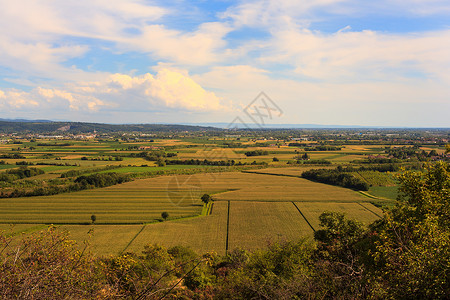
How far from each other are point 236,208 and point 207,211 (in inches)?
226

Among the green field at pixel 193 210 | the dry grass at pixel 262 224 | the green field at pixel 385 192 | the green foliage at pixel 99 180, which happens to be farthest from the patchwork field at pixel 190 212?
the green field at pixel 385 192

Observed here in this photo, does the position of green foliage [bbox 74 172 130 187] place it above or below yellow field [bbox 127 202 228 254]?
above

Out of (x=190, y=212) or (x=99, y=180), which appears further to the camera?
(x=99, y=180)

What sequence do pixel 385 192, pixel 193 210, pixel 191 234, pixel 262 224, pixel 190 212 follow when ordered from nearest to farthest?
pixel 191 234
pixel 262 224
pixel 190 212
pixel 193 210
pixel 385 192

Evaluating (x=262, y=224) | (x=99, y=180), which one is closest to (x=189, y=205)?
(x=262, y=224)

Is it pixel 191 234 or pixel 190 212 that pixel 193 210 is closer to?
pixel 190 212

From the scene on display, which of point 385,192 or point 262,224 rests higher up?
point 385,192

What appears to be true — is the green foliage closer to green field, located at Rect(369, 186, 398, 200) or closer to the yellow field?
the yellow field

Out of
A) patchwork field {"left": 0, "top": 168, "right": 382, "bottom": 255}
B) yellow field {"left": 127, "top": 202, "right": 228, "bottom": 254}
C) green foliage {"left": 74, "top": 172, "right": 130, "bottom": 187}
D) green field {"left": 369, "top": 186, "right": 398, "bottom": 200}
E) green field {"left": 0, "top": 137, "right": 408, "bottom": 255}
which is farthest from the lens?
green foliage {"left": 74, "top": 172, "right": 130, "bottom": 187}

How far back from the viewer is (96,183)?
6662 centimetres

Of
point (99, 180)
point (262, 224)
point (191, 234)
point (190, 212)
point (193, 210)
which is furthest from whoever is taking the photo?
point (99, 180)

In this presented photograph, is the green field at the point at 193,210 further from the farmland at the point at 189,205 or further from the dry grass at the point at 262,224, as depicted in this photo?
the farmland at the point at 189,205

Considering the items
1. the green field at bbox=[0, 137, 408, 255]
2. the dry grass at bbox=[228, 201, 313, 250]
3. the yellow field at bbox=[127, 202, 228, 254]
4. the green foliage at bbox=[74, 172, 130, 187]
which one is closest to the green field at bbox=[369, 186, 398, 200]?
the green field at bbox=[0, 137, 408, 255]

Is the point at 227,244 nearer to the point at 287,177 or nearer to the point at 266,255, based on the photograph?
the point at 266,255
